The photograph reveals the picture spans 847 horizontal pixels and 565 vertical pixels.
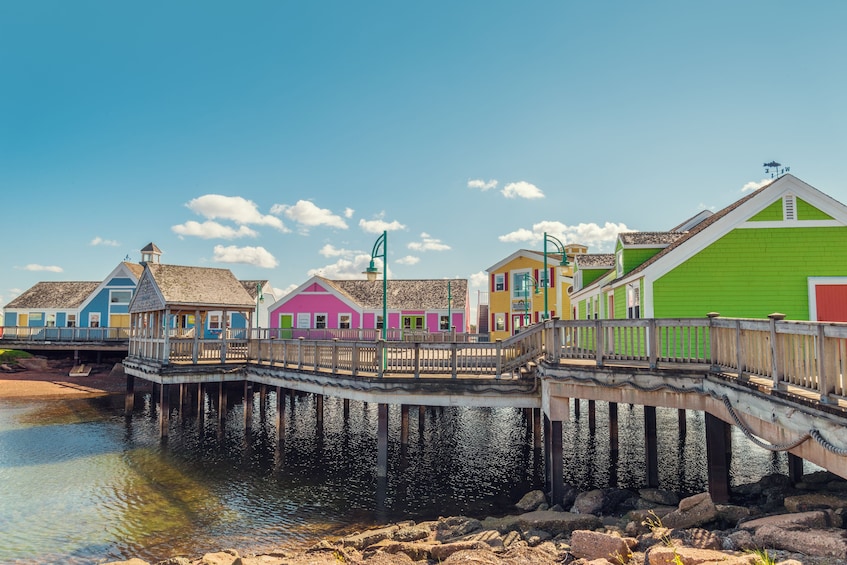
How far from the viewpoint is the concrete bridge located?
743cm

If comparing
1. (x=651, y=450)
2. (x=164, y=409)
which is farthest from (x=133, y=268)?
(x=651, y=450)

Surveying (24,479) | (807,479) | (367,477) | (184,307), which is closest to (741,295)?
(807,479)

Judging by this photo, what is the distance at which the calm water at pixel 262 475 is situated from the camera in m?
12.7

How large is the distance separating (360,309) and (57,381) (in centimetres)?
2365

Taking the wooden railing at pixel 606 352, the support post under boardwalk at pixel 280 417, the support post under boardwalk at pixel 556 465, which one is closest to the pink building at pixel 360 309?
the wooden railing at pixel 606 352

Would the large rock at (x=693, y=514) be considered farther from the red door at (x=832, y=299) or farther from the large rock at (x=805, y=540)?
the red door at (x=832, y=299)

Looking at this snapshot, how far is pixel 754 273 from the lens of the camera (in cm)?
1512

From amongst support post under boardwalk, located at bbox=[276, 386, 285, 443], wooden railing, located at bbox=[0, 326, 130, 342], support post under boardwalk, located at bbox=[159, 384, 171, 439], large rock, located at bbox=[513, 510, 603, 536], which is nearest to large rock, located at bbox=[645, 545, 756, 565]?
large rock, located at bbox=[513, 510, 603, 536]

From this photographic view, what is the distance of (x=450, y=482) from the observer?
16.3 m

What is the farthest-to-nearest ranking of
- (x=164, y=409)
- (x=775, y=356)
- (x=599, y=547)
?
(x=164, y=409) → (x=599, y=547) → (x=775, y=356)

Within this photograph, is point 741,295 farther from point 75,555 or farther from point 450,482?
point 75,555

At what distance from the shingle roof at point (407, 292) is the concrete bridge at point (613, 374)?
77.1ft

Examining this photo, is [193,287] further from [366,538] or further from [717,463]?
[717,463]

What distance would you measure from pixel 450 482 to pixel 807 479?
989cm
